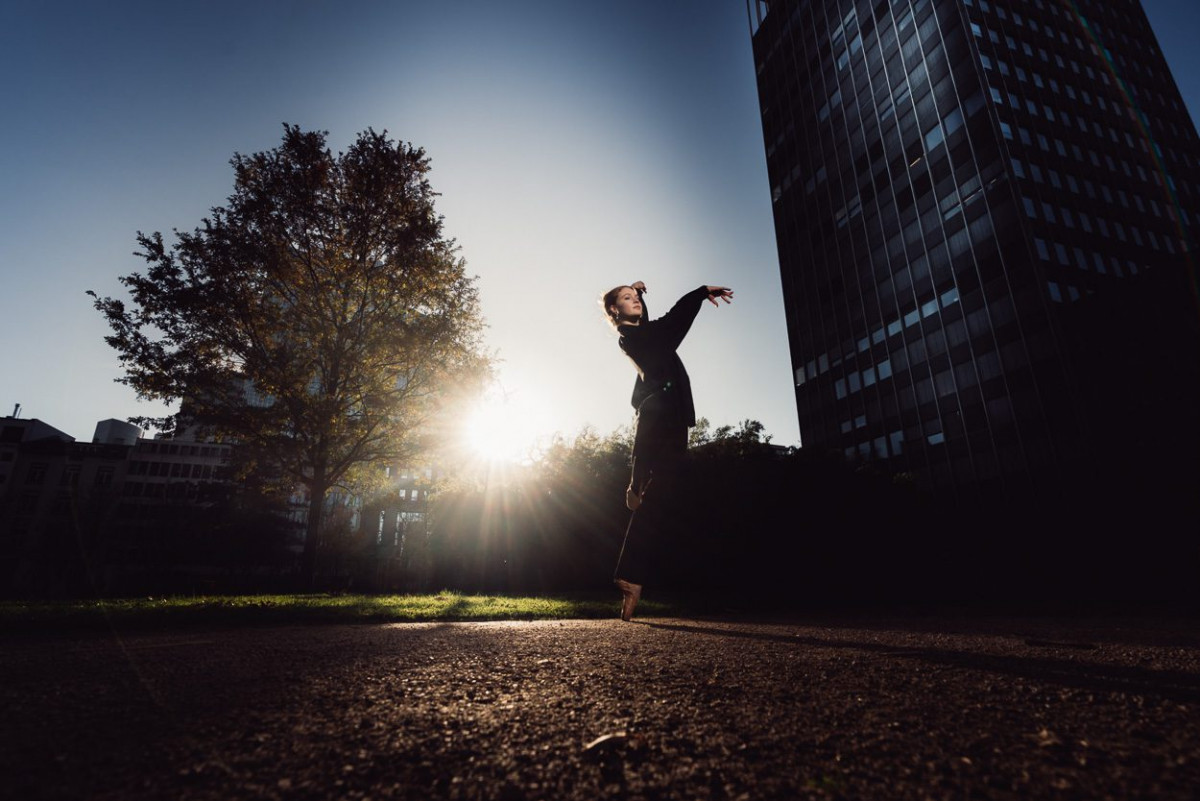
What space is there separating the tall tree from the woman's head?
8.37 metres

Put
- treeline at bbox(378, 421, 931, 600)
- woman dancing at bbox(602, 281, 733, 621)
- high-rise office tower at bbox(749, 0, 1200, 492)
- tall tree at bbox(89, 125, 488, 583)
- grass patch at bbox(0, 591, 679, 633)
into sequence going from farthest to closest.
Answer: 1. high-rise office tower at bbox(749, 0, 1200, 492)
2. treeline at bbox(378, 421, 931, 600)
3. tall tree at bbox(89, 125, 488, 583)
4. grass patch at bbox(0, 591, 679, 633)
5. woman dancing at bbox(602, 281, 733, 621)

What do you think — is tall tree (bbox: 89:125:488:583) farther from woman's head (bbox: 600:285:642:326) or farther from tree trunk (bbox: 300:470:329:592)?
woman's head (bbox: 600:285:642:326)

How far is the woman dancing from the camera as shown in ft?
14.8

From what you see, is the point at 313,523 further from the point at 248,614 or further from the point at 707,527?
the point at 707,527

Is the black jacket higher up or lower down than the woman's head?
lower down

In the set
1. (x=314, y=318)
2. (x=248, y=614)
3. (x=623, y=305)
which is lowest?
(x=248, y=614)

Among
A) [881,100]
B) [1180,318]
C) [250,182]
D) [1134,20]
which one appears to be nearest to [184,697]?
[250,182]

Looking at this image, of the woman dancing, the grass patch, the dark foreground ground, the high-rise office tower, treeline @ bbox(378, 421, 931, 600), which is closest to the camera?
the dark foreground ground

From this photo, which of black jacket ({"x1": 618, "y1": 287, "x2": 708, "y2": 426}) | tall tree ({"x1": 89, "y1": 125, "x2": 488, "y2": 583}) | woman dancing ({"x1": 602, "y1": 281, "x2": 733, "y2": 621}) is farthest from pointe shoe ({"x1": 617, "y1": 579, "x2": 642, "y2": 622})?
tall tree ({"x1": 89, "y1": 125, "x2": 488, "y2": 583})

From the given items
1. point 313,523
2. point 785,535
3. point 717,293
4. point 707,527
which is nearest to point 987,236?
point 785,535

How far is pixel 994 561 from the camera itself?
25000 mm

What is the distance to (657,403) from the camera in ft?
14.7

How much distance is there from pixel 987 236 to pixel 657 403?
153 feet

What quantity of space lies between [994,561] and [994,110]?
122 feet
